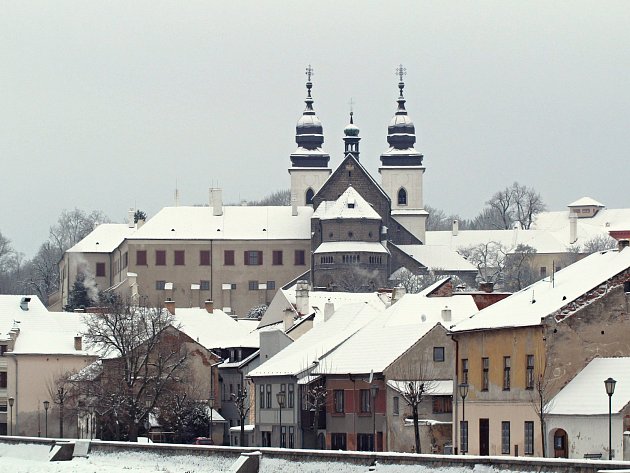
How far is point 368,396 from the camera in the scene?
6725cm

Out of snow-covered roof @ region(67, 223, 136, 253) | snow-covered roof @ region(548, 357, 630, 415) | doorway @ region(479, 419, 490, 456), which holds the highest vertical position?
snow-covered roof @ region(67, 223, 136, 253)

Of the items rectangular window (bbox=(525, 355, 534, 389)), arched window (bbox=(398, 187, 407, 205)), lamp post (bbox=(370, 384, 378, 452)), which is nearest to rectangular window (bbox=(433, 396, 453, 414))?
lamp post (bbox=(370, 384, 378, 452))

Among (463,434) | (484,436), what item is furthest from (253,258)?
(484,436)

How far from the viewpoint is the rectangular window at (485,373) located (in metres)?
54.6

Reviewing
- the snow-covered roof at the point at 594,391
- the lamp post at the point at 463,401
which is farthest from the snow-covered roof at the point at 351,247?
the snow-covered roof at the point at 594,391

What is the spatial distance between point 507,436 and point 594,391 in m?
4.17

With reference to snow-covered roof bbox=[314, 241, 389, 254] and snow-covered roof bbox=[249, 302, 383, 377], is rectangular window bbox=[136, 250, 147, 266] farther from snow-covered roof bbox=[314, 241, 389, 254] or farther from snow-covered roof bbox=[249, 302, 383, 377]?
snow-covered roof bbox=[249, 302, 383, 377]

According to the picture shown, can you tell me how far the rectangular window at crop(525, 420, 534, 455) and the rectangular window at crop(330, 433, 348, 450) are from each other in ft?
54.2

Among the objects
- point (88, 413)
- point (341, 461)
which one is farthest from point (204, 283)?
point (341, 461)

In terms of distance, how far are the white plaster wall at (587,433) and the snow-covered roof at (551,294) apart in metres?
3.03

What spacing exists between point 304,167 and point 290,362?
379ft

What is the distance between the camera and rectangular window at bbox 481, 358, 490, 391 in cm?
5462

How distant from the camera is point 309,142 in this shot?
7549 inches

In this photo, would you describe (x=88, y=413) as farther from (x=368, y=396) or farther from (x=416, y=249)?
(x=416, y=249)
